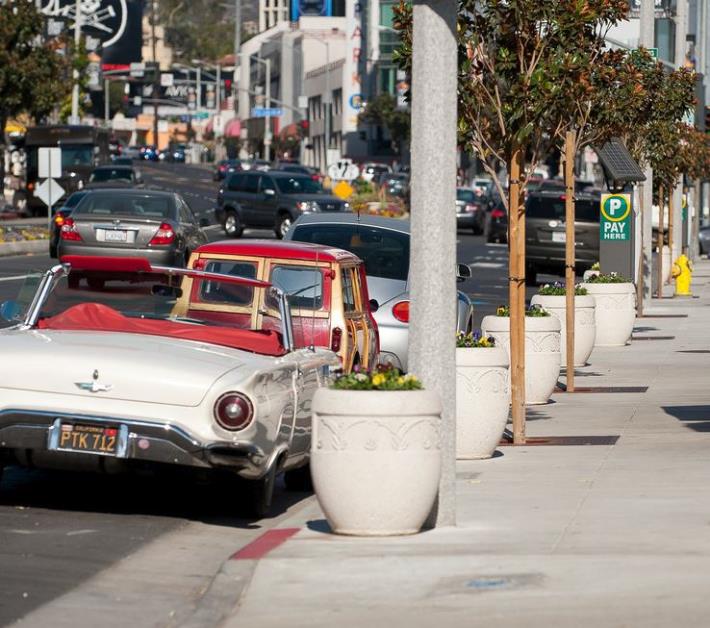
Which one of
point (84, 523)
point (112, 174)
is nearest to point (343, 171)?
point (112, 174)

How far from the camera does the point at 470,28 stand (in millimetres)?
14609

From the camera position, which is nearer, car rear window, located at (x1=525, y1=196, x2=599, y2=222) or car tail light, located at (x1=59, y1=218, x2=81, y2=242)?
car tail light, located at (x1=59, y1=218, x2=81, y2=242)

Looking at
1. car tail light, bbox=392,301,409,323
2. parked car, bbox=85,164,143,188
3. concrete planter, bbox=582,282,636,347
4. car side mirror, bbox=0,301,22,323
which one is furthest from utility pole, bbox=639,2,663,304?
parked car, bbox=85,164,143,188

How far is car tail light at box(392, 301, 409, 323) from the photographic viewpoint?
680 inches

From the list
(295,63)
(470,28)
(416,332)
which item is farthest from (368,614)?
(295,63)

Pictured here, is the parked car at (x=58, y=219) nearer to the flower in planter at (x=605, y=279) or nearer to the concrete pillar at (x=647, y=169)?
the concrete pillar at (x=647, y=169)

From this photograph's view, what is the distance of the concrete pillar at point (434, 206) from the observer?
9.72 m

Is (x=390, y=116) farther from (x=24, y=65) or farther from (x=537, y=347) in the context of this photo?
(x=537, y=347)

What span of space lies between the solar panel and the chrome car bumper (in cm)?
1577

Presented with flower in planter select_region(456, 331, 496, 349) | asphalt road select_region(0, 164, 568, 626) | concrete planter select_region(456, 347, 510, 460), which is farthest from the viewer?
flower in planter select_region(456, 331, 496, 349)

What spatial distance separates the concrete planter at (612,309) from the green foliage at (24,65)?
42.6m

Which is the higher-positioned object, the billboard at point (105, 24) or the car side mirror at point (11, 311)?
the billboard at point (105, 24)

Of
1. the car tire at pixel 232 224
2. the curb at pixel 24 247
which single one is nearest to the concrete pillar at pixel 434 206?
the curb at pixel 24 247

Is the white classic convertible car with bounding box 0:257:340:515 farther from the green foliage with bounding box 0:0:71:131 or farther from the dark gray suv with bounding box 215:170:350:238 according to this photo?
the green foliage with bounding box 0:0:71:131
